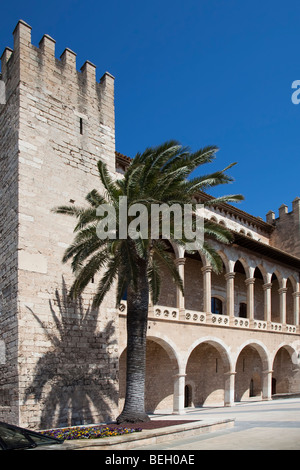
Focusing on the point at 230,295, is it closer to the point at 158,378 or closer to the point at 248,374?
the point at 158,378

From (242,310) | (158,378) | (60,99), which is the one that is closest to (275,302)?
(242,310)

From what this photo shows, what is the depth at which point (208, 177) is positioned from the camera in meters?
14.6

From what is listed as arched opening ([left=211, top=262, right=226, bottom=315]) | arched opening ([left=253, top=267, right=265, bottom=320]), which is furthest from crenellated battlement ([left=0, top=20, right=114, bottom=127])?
arched opening ([left=253, top=267, right=265, bottom=320])

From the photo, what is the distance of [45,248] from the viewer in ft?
52.8

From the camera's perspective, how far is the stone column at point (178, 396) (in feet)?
64.9

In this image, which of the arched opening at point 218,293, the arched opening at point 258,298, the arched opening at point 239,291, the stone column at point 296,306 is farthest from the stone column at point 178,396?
the stone column at point 296,306

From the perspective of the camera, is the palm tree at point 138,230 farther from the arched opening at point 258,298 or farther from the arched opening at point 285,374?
the arched opening at point 285,374

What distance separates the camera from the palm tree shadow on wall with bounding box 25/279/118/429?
49.5 ft

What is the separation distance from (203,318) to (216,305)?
492 cm

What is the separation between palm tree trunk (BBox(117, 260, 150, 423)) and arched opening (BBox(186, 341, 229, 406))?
9.96 meters

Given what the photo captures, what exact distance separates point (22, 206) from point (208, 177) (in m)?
5.95

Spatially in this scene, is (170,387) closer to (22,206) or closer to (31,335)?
(31,335)

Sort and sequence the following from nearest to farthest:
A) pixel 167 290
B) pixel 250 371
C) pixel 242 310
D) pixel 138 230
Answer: pixel 138 230 → pixel 167 290 → pixel 250 371 → pixel 242 310

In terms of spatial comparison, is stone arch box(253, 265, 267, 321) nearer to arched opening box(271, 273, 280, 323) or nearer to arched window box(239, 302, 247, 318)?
arched window box(239, 302, 247, 318)
